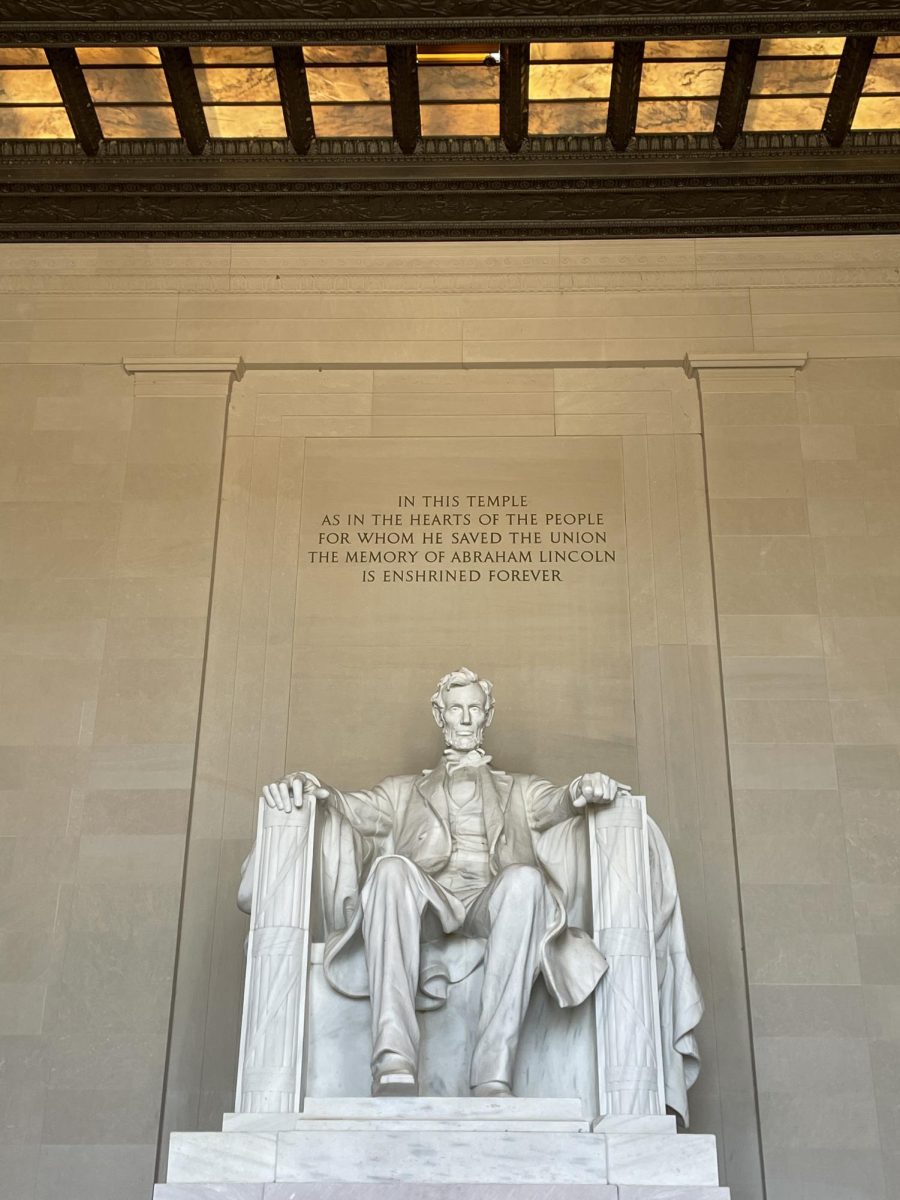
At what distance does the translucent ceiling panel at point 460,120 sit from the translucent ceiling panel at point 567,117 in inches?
9.1

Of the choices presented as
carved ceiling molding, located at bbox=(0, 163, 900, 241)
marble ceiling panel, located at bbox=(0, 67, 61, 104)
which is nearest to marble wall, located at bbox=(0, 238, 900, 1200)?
carved ceiling molding, located at bbox=(0, 163, 900, 241)

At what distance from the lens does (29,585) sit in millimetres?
8703

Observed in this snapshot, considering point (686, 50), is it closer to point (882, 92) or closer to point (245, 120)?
point (882, 92)

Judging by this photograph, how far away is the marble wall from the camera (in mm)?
7508

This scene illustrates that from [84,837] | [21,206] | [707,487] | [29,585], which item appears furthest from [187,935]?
[21,206]

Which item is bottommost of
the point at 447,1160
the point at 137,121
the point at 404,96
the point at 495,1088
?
the point at 447,1160

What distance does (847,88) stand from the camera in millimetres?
8727

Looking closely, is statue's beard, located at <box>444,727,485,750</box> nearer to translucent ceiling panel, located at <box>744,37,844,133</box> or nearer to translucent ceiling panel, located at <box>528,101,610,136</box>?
translucent ceiling panel, located at <box>528,101,610,136</box>

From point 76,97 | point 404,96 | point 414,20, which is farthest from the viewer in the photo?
point 76,97

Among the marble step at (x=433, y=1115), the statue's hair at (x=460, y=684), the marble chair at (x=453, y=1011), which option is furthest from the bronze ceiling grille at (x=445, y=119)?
the marble step at (x=433, y=1115)

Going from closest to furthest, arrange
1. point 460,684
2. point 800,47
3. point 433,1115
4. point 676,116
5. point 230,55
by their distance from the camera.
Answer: point 433,1115, point 460,684, point 800,47, point 230,55, point 676,116

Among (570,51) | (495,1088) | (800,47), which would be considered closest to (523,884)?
(495,1088)

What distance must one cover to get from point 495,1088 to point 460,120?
228 inches

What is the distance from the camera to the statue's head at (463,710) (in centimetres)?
733
